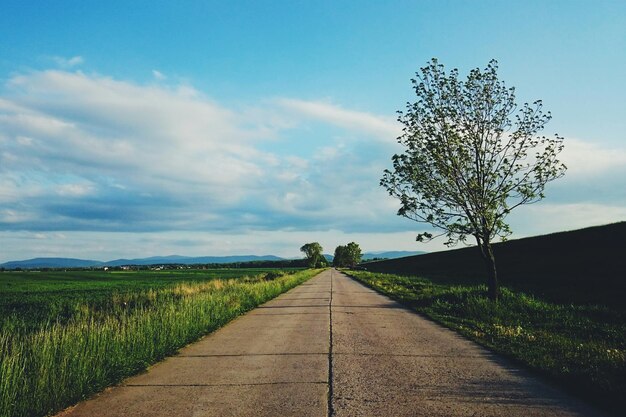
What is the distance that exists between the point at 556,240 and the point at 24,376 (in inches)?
2168

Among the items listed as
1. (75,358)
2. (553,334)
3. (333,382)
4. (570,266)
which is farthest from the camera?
(570,266)

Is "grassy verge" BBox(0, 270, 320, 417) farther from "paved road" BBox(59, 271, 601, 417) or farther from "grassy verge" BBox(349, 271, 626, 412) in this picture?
"grassy verge" BBox(349, 271, 626, 412)

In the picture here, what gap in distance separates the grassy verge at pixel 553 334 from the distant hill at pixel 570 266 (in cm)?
600

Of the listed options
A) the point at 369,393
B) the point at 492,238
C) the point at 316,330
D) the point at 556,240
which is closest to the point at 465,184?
the point at 492,238

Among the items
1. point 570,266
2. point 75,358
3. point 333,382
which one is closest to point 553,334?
point 333,382

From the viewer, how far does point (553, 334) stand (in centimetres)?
1161

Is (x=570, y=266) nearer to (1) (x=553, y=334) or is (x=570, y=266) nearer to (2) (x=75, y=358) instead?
(1) (x=553, y=334)

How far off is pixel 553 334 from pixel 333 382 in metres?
7.74

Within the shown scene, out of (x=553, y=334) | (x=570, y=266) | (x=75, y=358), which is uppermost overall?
(x=570, y=266)

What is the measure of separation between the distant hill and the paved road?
51.7ft

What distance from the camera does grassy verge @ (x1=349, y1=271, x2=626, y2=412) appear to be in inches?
278

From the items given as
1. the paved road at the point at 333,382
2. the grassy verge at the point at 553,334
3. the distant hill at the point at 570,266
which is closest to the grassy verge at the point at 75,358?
the paved road at the point at 333,382

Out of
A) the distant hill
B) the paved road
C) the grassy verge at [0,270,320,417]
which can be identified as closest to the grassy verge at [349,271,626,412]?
the paved road

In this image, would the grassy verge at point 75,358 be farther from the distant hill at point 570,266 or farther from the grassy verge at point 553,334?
the distant hill at point 570,266
